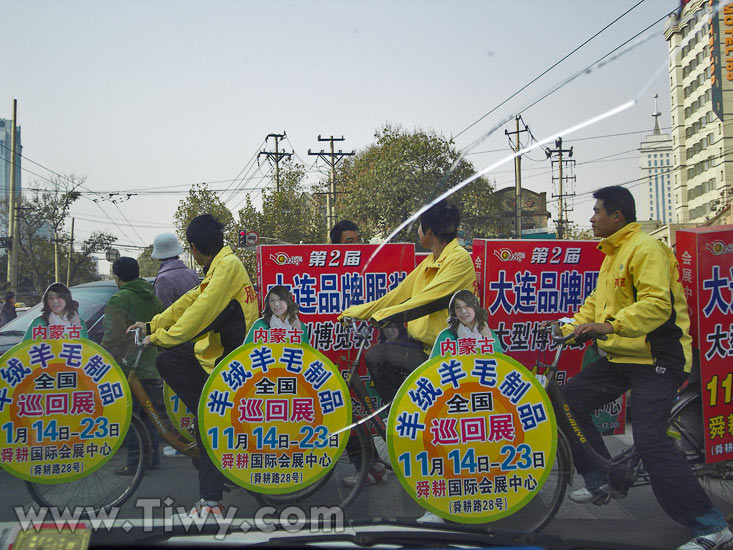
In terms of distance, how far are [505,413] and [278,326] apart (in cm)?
110

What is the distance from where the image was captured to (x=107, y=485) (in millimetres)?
3125

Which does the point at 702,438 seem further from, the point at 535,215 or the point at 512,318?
the point at 535,215

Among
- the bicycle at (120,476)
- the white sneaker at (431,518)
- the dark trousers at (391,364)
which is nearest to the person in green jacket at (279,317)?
the dark trousers at (391,364)

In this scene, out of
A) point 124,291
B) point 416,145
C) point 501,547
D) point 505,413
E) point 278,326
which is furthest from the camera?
point 124,291

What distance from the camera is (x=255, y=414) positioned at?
2902mm

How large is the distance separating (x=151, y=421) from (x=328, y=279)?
48.0 inches

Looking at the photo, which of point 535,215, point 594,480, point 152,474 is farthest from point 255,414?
point 535,215

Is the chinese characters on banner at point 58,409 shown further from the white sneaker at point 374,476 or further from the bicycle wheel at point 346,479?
the white sneaker at point 374,476

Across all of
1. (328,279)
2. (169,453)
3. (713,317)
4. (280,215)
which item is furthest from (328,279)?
(713,317)

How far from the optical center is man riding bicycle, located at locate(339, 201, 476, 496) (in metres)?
3.05

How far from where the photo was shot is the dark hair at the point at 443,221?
3273 mm

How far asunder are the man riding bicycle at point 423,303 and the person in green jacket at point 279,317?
0.29 metres

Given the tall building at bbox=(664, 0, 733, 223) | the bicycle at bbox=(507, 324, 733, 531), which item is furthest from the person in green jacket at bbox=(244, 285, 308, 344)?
the tall building at bbox=(664, 0, 733, 223)

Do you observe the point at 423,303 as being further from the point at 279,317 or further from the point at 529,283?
the point at 529,283
